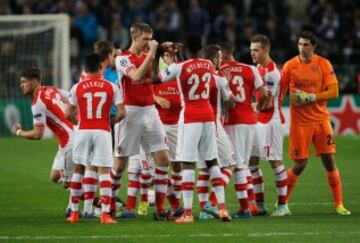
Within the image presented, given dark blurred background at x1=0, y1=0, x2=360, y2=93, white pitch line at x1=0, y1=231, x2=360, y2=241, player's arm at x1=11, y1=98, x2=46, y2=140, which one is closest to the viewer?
white pitch line at x1=0, y1=231, x2=360, y2=241

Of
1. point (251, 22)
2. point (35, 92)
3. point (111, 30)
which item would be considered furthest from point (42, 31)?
point (35, 92)

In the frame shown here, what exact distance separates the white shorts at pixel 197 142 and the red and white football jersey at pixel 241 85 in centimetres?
84

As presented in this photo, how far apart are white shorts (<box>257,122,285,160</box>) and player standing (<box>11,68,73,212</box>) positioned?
8.06 feet

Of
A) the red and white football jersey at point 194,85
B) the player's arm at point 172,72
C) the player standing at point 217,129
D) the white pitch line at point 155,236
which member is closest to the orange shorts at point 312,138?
the player standing at point 217,129

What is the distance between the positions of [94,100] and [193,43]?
52.7 inches

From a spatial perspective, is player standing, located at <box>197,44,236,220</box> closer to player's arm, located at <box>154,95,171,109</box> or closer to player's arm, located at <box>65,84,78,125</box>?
player's arm, located at <box>154,95,171,109</box>

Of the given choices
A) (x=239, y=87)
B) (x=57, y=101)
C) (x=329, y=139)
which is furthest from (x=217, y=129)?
(x=57, y=101)

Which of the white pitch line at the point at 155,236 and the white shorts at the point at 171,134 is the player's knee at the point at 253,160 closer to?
the white shorts at the point at 171,134

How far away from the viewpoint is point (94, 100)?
1299cm

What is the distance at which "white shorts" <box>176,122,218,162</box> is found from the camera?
12.9m

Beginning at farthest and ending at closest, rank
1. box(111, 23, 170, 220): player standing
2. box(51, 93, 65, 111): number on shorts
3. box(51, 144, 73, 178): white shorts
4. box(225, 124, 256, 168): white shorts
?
1. box(51, 144, 73, 178): white shorts
2. box(51, 93, 65, 111): number on shorts
3. box(225, 124, 256, 168): white shorts
4. box(111, 23, 170, 220): player standing

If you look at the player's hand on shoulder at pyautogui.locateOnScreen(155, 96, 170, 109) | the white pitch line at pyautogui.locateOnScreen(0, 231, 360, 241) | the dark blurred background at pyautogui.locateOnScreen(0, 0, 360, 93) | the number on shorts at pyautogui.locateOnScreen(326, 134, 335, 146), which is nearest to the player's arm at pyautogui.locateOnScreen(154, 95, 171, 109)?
the player's hand on shoulder at pyautogui.locateOnScreen(155, 96, 170, 109)

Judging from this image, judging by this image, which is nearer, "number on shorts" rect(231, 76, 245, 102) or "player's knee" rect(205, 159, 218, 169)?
"player's knee" rect(205, 159, 218, 169)

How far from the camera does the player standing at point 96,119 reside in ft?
42.6
